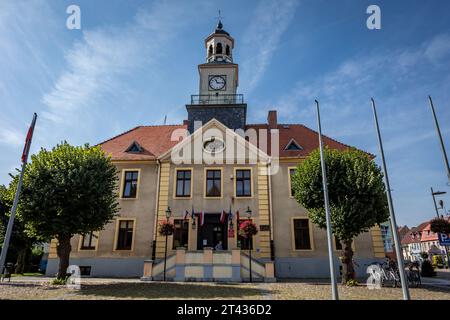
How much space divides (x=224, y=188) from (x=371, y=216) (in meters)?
10.6

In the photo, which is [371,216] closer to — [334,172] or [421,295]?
[334,172]

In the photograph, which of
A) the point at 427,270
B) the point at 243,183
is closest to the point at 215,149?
the point at 243,183

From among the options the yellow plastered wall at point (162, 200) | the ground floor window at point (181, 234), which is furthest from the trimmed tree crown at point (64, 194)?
the ground floor window at point (181, 234)

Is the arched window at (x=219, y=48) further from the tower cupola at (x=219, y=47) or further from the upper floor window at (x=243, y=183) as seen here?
the upper floor window at (x=243, y=183)

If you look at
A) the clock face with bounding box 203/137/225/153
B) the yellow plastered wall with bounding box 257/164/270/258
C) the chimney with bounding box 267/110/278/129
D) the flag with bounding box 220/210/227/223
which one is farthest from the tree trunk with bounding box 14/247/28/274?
the chimney with bounding box 267/110/278/129

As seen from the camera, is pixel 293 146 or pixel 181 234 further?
pixel 293 146

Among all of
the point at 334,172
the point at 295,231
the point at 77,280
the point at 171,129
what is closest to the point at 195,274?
the point at 77,280

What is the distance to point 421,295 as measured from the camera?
12789 mm

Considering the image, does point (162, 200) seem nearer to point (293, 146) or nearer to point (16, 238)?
point (293, 146)

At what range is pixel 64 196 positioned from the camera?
599 inches

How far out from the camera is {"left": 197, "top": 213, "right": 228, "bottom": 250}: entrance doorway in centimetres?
2184

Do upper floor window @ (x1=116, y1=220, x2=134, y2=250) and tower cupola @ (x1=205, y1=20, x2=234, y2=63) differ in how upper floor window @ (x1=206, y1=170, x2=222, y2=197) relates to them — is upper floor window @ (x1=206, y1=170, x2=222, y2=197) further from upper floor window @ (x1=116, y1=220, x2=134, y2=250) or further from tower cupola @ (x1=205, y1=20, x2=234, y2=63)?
tower cupola @ (x1=205, y1=20, x2=234, y2=63)

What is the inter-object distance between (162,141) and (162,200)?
6.37 metres

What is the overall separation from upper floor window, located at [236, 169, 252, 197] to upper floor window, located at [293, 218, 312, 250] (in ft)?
A: 14.1
